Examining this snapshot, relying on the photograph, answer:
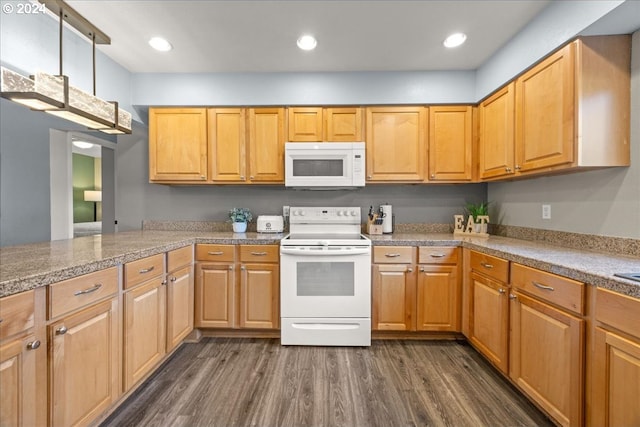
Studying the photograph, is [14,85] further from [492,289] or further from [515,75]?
[515,75]

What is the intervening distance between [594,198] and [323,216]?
207 centimetres

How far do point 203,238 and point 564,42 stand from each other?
2.86m

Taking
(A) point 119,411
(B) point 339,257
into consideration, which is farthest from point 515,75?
(A) point 119,411

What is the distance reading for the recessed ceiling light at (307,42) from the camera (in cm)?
220

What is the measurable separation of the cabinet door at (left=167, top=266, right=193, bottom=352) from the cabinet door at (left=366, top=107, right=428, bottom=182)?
6.03 feet

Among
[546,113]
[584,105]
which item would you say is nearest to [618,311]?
[584,105]

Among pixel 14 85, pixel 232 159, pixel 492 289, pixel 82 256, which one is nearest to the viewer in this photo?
pixel 14 85

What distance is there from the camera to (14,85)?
126cm

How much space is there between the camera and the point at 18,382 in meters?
1.05

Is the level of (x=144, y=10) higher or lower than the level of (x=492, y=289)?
higher

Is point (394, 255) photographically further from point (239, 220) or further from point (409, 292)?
point (239, 220)

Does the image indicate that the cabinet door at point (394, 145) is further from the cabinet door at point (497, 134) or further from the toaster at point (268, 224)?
the toaster at point (268, 224)

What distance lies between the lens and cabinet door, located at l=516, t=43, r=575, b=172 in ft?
5.64

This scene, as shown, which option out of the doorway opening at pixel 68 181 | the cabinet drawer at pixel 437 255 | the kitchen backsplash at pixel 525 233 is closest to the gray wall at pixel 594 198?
the kitchen backsplash at pixel 525 233
